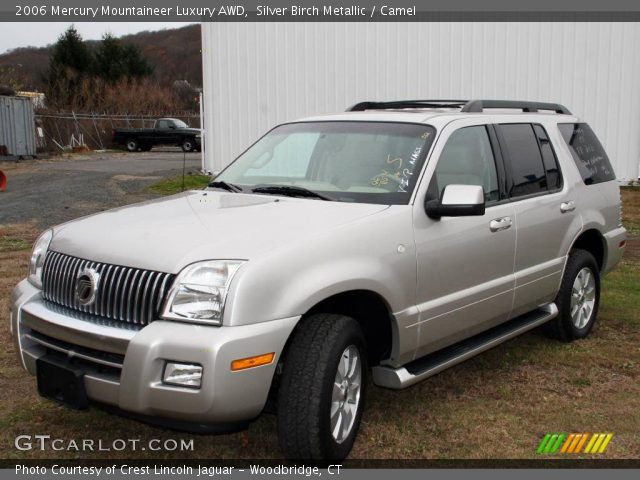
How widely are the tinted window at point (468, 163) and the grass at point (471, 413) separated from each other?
4.31 feet

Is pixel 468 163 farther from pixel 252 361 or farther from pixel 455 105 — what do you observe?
pixel 252 361

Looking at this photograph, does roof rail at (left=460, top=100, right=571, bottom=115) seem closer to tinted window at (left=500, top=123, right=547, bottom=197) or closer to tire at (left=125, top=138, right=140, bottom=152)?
tinted window at (left=500, top=123, right=547, bottom=197)

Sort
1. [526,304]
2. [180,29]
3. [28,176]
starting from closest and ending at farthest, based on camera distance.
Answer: [526,304]
[28,176]
[180,29]

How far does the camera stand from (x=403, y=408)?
15.3 ft

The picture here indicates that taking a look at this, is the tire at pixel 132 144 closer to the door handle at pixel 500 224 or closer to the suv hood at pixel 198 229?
the suv hood at pixel 198 229

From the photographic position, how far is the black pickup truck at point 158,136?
1390 inches

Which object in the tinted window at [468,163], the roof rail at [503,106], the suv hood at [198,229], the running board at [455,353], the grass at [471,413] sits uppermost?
the roof rail at [503,106]

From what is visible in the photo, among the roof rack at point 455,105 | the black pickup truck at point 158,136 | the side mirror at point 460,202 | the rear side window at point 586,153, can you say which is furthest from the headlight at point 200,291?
the black pickup truck at point 158,136

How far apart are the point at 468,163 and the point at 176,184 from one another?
13805 mm

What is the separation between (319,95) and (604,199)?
1163 centimetres

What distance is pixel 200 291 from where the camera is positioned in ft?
11.0

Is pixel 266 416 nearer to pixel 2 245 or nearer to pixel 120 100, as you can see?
pixel 2 245

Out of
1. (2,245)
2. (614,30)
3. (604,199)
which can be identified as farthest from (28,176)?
(604,199)

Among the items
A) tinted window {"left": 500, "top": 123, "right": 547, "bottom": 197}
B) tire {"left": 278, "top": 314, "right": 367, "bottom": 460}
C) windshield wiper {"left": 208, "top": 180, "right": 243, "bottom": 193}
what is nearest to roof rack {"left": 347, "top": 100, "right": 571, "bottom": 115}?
tinted window {"left": 500, "top": 123, "right": 547, "bottom": 197}
